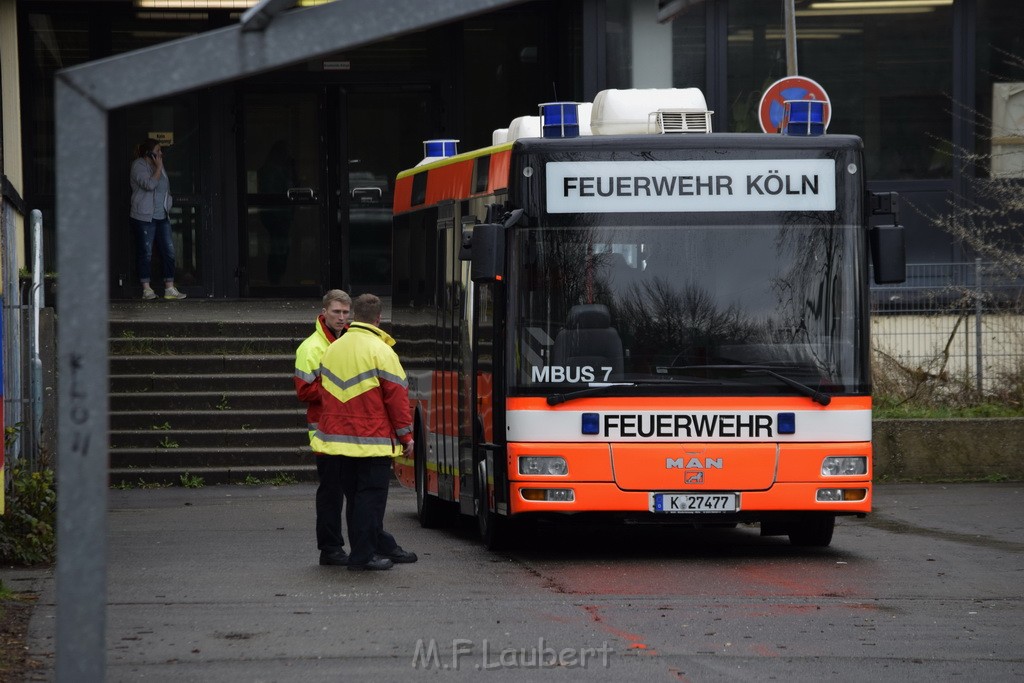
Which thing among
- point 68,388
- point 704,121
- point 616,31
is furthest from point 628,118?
point 616,31

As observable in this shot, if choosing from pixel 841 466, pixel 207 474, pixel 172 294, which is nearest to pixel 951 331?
pixel 841 466

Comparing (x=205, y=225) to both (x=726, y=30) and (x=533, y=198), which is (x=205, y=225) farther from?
(x=533, y=198)

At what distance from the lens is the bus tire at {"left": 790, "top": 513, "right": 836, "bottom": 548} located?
1235 cm

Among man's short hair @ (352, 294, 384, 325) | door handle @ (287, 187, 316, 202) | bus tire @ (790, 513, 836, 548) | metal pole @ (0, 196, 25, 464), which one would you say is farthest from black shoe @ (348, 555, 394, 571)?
door handle @ (287, 187, 316, 202)

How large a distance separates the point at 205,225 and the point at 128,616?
15.6m

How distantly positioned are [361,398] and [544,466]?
1217 millimetres

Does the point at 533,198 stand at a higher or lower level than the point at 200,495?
higher

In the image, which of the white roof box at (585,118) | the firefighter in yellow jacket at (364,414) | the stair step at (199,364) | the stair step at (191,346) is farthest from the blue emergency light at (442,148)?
the stair step at (191,346)

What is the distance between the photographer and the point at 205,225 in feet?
80.7

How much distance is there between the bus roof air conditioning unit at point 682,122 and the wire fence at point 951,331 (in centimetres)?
637

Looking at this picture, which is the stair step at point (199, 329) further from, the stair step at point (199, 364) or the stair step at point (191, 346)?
the stair step at point (199, 364)

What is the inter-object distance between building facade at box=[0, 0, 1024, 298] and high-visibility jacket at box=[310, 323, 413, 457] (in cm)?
1210

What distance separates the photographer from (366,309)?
11.3 metres

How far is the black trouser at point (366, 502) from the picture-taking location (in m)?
11.3
